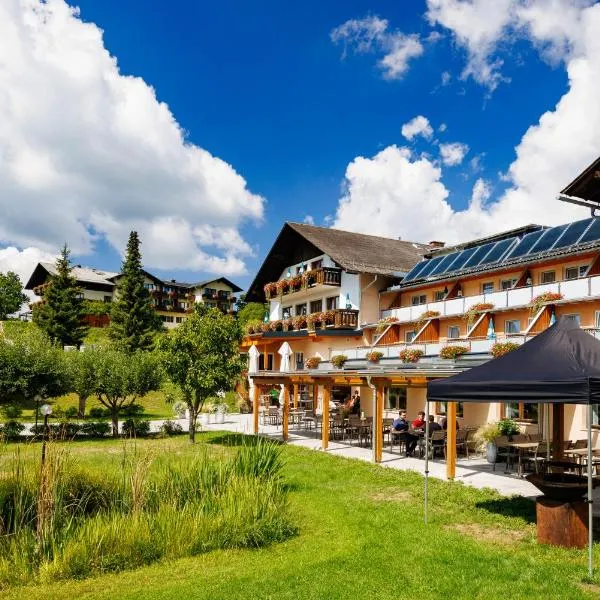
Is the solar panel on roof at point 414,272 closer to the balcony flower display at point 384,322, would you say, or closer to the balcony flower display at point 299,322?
the balcony flower display at point 384,322

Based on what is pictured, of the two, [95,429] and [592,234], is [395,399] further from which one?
[95,429]

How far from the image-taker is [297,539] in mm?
9219

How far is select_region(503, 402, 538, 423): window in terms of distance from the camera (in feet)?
69.6

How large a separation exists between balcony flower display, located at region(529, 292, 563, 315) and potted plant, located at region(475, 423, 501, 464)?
20.4 feet

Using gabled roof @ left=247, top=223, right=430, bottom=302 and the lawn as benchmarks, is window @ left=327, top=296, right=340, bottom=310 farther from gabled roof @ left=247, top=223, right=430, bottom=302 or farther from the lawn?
the lawn

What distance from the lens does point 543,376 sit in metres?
8.52

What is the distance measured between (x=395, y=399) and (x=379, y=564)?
2198 cm

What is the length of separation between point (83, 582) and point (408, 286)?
27411 mm

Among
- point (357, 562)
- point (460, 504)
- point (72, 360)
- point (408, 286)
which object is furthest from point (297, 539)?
point (408, 286)

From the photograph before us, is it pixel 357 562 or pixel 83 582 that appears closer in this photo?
pixel 83 582

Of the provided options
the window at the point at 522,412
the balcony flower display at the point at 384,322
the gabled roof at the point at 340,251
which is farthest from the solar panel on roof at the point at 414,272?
the window at the point at 522,412

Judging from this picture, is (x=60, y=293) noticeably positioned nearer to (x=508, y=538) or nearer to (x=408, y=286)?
(x=408, y=286)

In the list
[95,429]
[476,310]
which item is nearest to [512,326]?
[476,310]

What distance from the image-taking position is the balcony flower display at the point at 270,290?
40.7 meters
